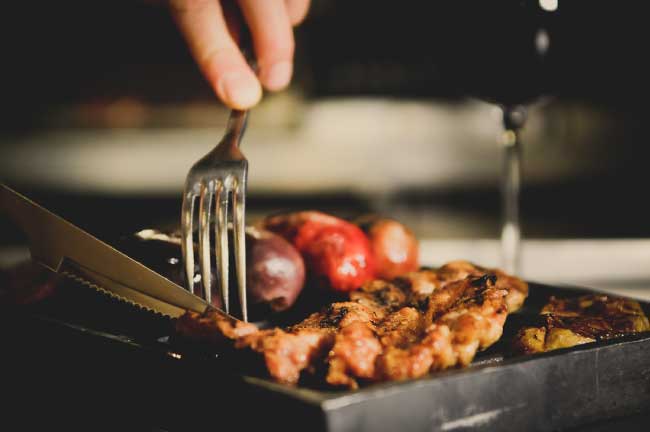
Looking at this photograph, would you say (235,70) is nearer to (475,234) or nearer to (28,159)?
(475,234)

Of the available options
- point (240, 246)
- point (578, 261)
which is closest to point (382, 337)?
point (240, 246)

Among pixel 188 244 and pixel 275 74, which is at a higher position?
pixel 275 74

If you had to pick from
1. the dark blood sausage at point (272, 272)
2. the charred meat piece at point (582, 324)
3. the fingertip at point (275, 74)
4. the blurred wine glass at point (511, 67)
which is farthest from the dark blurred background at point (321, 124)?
the charred meat piece at point (582, 324)

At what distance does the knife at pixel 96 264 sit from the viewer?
82 centimetres

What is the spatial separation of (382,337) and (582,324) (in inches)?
10.7

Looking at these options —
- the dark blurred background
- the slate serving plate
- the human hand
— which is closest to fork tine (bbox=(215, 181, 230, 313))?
the slate serving plate

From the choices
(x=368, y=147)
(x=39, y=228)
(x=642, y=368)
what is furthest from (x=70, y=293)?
(x=368, y=147)

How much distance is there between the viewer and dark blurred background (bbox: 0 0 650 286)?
183 inches

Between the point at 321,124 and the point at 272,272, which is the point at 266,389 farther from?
the point at 321,124

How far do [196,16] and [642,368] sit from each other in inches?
33.0

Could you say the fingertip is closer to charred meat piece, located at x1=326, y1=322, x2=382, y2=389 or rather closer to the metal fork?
the metal fork

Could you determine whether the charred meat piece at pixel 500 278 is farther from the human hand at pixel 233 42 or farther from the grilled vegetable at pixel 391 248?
A: the human hand at pixel 233 42

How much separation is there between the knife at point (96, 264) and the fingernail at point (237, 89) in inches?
14.4

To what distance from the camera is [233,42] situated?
113 cm
